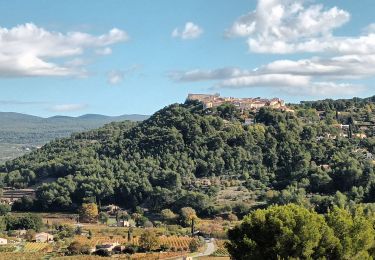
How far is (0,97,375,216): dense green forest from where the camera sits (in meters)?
76.3

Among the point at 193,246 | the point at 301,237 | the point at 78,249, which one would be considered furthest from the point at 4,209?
the point at 301,237

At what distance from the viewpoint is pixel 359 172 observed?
245 ft

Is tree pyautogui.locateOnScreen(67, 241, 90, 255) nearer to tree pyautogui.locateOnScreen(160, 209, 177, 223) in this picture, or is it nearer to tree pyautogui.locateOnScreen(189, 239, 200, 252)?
tree pyautogui.locateOnScreen(189, 239, 200, 252)

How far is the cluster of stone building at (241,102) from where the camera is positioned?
108812 millimetres

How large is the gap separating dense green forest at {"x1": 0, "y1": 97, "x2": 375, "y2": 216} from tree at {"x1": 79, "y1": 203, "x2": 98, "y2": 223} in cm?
538

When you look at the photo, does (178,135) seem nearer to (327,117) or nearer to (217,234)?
(327,117)

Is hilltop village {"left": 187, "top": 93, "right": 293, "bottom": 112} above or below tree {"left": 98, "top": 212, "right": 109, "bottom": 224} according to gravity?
above

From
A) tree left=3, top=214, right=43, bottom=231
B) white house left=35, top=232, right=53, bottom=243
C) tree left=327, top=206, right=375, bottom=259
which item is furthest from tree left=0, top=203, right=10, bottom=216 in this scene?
tree left=327, top=206, right=375, bottom=259

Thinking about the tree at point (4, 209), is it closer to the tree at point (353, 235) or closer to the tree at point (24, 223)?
the tree at point (24, 223)

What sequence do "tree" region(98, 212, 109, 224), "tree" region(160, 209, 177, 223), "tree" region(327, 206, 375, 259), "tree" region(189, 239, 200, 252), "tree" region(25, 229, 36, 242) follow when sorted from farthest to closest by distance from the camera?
1. "tree" region(98, 212, 109, 224)
2. "tree" region(160, 209, 177, 223)
3. "tree" region(25, 229, 36, 242)
4. "tree" region(189, 239, 200, 252)
5. "tree" region(327, 206, 375, 259)

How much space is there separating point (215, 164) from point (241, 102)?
24.8 m

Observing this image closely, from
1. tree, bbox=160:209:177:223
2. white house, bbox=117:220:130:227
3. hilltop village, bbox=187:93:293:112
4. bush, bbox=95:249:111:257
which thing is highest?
hilltop village, bbox=187:93:293:112

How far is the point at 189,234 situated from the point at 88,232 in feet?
35.8

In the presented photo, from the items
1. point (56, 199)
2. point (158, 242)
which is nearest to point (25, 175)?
point (56, 199)
